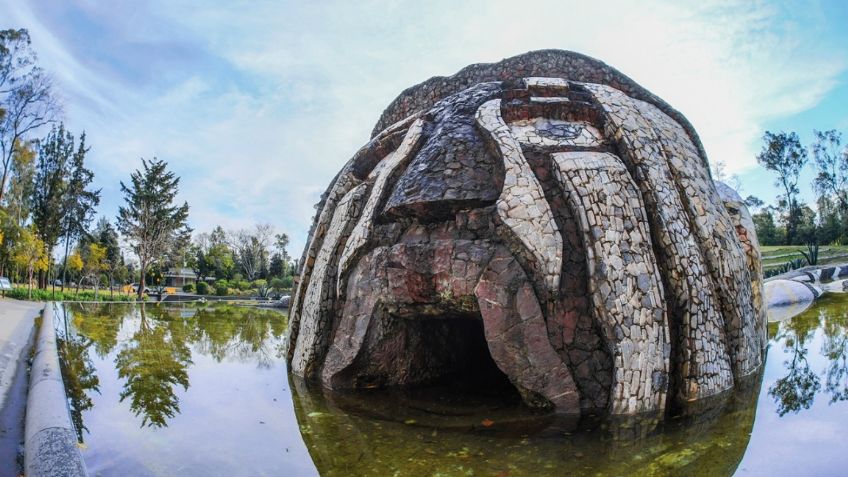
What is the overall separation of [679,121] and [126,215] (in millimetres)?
36443

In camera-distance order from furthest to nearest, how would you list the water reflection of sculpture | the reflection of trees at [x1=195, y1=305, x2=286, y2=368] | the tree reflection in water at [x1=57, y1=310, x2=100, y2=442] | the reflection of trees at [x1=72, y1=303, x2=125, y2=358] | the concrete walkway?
the reflection of trees at [x1=72, y1=303, x2=125, y2=358] → the reflection of trees at [x1=195, y1=305, x2=286, y2=368] → the tree reflection in water at [x1=57, y1=310, x2=100, y2=442] → the concrete walkway → the water reflection of sculpture

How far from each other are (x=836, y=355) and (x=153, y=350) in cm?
1078

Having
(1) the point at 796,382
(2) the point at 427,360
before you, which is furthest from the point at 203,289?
(1) the point at 796,382

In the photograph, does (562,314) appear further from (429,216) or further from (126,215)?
(126,215)

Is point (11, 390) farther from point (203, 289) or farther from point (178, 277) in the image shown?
point (178, 277)

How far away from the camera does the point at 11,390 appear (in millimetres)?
5516

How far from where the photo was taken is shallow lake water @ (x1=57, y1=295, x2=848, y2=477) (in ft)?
11.7

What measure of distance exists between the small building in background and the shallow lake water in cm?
4429

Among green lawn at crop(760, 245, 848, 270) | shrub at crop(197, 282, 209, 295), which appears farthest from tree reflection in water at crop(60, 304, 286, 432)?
green lawn at crop(760, 245, 848, 270)

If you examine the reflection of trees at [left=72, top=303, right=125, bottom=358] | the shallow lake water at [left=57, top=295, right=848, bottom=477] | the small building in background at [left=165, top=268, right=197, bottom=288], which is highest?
the small building in background at [left=165, top=268, right=197, bottom=288]

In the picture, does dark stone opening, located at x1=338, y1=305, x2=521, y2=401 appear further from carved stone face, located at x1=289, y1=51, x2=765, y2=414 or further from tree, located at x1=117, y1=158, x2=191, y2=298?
tree, located at x1=117, y1=158, x2=191, y2=298

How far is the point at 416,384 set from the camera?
19.7ft

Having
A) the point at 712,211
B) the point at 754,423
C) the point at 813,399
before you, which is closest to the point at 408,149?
the point at 712,211

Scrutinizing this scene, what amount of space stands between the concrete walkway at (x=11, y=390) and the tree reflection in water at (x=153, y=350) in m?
0.44
